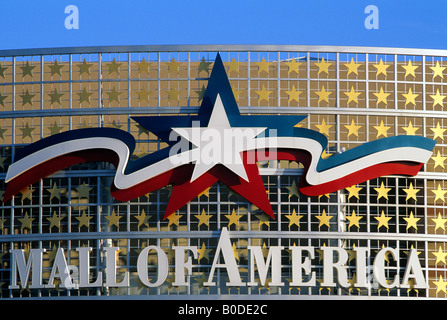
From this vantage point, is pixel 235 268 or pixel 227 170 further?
pixel 227 170

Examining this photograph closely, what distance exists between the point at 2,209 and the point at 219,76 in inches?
454

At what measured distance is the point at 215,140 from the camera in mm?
34750

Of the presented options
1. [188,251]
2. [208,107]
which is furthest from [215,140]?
[188,251]

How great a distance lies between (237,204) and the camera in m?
35.2

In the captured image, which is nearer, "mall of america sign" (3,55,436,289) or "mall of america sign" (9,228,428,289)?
"mall of america sign" (9,228,428,289)

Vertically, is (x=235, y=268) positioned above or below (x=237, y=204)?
below

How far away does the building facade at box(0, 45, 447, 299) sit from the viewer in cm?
3475

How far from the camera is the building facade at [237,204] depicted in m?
34.8

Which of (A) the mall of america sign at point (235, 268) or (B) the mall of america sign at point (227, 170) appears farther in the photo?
(B) the mall of america sign at point (227, 170)

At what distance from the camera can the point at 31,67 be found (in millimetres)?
36938

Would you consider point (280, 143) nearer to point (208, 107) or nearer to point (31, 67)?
point (208, 107)
